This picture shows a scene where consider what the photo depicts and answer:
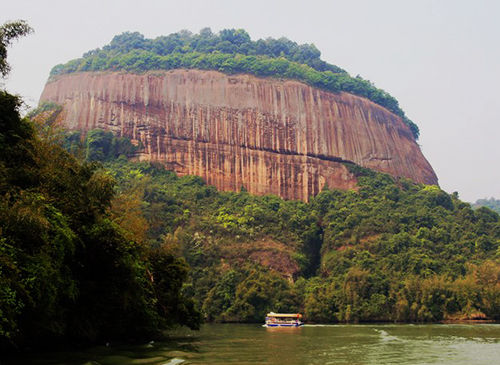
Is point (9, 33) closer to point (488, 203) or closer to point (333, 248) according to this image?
point (333, 248)

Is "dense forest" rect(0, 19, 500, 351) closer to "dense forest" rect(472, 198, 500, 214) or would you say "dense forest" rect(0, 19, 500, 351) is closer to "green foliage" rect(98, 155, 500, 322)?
"green foliage" rect(98, 155, 500, 322)

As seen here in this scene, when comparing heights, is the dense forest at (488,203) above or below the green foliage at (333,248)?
above

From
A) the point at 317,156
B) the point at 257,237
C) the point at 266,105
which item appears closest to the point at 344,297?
the point at 257,237

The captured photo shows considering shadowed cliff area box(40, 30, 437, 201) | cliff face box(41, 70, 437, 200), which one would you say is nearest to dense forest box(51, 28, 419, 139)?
shadowed cliff area box(40, 30, 437, 201)

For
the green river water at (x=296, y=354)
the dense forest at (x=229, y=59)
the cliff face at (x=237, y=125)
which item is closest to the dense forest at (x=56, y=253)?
the green river water at (x=296, y=354)

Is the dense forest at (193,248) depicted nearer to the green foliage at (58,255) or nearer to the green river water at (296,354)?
the green foliage at (58,255)

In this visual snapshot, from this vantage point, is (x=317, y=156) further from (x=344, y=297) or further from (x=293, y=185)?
(x=344, y=297)
